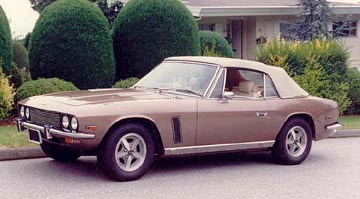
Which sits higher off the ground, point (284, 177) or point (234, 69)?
point (234, 69)

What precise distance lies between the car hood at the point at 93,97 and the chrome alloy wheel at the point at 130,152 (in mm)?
516

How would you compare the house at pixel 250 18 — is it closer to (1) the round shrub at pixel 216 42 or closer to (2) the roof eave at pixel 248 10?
(2) the roof eave at pixel 248 10

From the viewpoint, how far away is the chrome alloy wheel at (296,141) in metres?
9.38

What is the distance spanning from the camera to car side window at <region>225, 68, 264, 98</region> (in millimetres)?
9219

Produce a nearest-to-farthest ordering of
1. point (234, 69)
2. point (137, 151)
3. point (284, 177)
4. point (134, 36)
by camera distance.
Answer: point (137, 151) < point (284, 177) < point (234, 69) < point (134, 36)

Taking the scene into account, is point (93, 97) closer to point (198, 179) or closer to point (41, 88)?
point (198, 179)

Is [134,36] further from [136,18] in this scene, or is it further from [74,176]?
[74,176]

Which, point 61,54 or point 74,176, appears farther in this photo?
point 61,54

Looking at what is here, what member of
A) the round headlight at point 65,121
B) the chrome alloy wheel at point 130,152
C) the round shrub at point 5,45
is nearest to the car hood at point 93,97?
the round headlight at point 65,121

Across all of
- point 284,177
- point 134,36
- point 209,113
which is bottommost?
point 284,177

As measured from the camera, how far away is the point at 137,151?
7980mm

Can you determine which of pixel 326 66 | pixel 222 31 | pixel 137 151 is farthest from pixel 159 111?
pixel 222 31

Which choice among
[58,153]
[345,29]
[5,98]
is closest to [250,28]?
[345,29]

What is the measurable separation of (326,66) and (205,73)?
7399 mm
